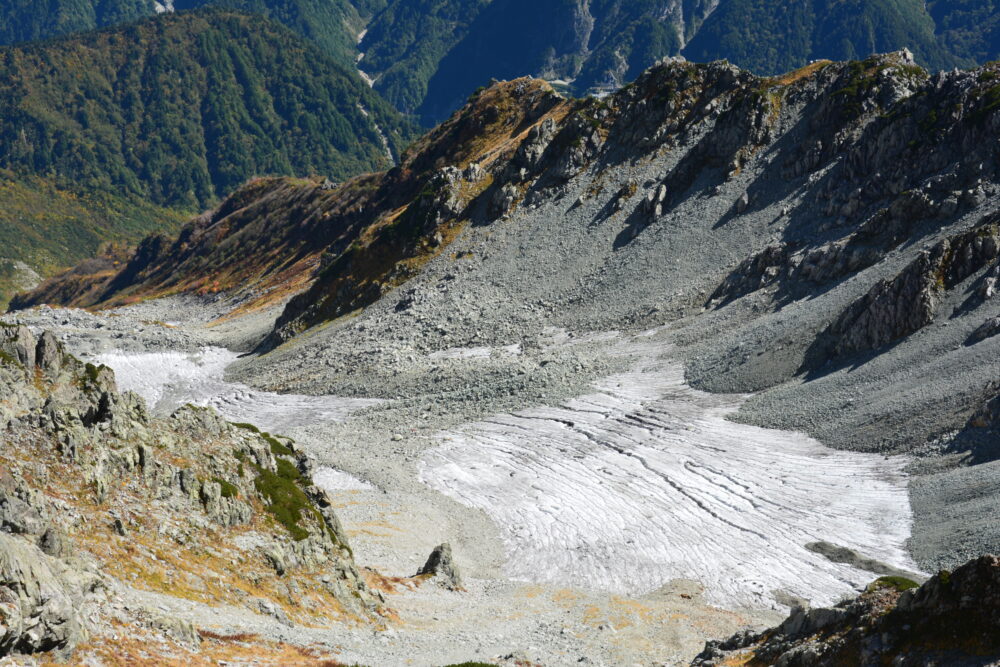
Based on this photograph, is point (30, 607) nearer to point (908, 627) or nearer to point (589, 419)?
point (908, 627)

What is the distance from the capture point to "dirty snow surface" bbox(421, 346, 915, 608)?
4584cm

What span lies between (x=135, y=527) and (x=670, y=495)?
37.0m

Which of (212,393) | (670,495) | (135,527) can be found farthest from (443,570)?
(212,393)

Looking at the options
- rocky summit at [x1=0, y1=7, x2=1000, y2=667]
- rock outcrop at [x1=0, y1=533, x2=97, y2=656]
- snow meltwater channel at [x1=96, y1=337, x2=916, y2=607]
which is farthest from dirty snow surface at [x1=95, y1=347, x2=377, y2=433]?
rock outcrop at [x1=0, y1=533, x2=97, y2=656]

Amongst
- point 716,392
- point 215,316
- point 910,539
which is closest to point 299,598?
point 910,539

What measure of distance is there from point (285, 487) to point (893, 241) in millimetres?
65063

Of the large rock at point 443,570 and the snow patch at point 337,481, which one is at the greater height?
the large rock at point 443,570

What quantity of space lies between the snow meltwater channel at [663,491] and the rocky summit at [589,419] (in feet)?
0.86

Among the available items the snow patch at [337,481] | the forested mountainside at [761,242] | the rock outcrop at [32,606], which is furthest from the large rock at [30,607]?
the forested mountainside at [761,242]

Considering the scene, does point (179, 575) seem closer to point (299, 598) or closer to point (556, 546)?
point (299, 598)

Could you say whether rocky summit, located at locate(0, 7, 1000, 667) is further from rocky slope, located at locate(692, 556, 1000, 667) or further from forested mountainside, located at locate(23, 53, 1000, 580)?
forested mountainside, located at locate(23, 53, 1000, 580)

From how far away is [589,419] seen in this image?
231ft

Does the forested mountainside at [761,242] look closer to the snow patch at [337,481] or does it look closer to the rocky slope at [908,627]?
the rocky slope at [908,627]

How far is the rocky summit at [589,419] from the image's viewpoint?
26641 mm
